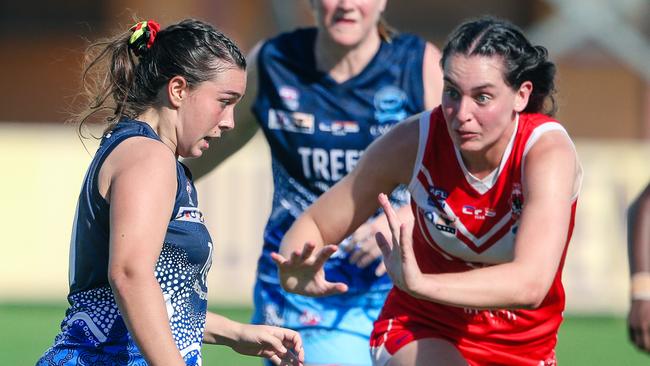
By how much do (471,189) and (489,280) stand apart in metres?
0.50

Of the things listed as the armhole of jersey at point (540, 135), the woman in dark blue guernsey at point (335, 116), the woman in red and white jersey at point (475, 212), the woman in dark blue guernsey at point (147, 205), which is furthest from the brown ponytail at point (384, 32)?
the woman in dark blue guernsey at point (147, 205)

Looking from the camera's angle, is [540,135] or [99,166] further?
[540,135]

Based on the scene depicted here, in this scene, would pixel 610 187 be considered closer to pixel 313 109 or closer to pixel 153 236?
pixel 313 109

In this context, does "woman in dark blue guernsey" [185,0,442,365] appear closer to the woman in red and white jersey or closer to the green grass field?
the woman in red and white jersey

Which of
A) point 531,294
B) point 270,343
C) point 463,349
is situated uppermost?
point 531,294

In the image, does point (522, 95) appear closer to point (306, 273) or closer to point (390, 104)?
point (306, 273)

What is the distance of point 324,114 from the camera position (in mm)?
5215

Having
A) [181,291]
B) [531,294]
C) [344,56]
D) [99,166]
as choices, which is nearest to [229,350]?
[344,56]

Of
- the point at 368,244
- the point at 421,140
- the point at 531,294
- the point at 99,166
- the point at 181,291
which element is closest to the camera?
the point at 99,166

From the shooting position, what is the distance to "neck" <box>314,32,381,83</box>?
5.20 meters

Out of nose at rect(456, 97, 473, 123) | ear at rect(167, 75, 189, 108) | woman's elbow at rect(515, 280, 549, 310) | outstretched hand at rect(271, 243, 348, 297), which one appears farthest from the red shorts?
ear at rect(167, 75, 189, 108)

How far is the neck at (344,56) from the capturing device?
520 centimetres

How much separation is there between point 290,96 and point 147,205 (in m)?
2.14

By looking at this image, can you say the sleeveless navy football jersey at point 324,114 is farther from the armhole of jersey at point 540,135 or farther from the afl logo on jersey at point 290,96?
the armhole of jersey at point 540,135
